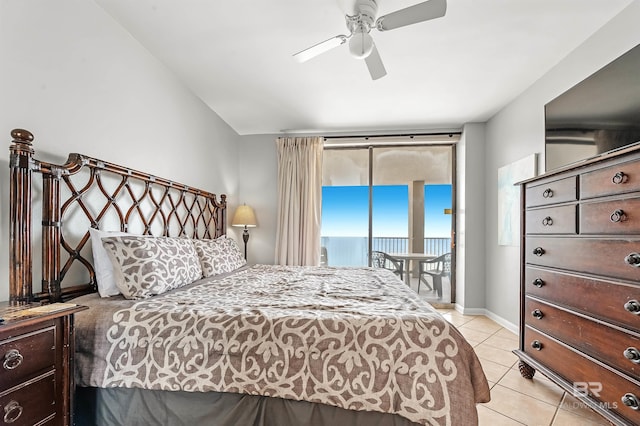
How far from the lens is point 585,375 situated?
161 cm

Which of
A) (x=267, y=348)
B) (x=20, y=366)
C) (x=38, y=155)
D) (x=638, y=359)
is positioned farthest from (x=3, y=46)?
(x=638, y=359)

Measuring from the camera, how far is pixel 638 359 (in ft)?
4.32

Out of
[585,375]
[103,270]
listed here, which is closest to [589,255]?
[585,375]

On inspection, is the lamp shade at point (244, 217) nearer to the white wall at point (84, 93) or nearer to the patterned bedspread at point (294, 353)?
the white wall at point (84, 93)

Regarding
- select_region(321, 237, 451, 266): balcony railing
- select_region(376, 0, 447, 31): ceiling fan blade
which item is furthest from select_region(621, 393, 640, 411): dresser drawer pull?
select_region(321, 237, 451, 266): balcony railing

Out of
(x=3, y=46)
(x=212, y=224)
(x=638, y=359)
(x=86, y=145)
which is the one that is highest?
(x=3, y=46)

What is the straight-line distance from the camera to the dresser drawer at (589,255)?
1381 millimetres

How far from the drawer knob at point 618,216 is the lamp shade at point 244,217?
3.58 metres

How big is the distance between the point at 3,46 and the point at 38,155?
1.71 ft

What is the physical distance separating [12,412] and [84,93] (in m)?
1.73

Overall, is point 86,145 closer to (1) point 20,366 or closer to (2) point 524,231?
(1) point 20,366

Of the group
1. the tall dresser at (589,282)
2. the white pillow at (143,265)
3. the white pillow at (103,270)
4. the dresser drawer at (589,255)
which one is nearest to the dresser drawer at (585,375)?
the tall dresser at (589,282)

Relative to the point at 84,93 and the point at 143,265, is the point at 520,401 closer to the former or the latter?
the point at 143,265

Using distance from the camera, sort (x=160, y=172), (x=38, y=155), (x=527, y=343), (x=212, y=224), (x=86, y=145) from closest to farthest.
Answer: (x=38, y=155)
(x=86, y=145)
(x=527, y=343)
(x=160, y=172)
(x=212, y=224)
